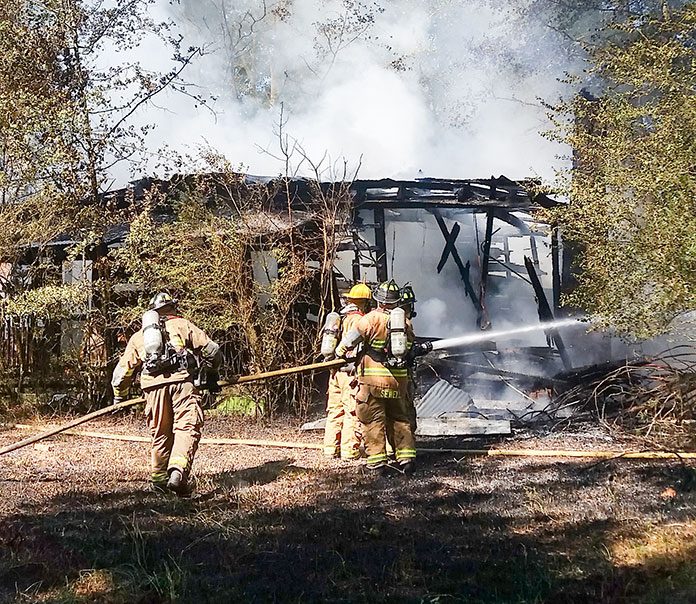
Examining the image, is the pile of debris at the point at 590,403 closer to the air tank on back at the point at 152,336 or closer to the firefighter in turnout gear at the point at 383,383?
the firefighter in turnout gear at the point at 383,383

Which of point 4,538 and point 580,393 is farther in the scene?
point 580,393

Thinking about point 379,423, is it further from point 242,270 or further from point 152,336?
point 242,270

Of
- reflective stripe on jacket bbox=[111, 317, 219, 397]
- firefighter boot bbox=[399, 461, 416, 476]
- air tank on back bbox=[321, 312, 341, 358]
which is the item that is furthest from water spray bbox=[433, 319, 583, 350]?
reflective stripe on jacket bbox=[111, 317, 219, 397]

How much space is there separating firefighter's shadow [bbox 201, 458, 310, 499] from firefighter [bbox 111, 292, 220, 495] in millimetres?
373

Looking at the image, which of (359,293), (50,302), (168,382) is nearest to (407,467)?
(359,293)

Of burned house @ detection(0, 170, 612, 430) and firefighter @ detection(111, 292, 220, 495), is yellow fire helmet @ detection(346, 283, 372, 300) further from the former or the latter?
burned house @ detection(0, 170, 612, 430)

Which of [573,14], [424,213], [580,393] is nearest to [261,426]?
[580,393]

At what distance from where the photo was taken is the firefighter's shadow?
6094 millimetres

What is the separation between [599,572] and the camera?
3.69m

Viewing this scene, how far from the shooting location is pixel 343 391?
757 cm

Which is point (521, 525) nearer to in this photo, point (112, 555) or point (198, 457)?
point (112, 555)

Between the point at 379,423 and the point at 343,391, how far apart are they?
98 centimetres

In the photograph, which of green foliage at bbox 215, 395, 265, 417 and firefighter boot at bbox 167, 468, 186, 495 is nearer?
firefighter boot at bbox 167, 468, 186, 495

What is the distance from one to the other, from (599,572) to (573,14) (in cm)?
1910
